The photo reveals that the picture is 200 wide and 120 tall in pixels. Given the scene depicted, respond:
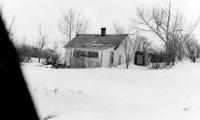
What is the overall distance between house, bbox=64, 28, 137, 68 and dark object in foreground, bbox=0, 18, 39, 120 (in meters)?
18.6

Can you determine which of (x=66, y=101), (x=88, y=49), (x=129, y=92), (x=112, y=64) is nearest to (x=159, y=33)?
(x=112, y=64)

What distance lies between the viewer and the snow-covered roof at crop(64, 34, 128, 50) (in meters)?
24.8

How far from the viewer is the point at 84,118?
3346mm

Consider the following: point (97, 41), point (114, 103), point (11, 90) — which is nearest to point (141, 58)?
point (97, 41)

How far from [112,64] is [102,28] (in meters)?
5.10

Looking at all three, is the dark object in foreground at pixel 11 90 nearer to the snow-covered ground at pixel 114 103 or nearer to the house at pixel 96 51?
the snow-covered ground at pixel 114 103

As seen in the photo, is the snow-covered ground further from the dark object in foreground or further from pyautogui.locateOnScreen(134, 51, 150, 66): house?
pyautogui.locateOnScreen(134, 51, 150, 66): house

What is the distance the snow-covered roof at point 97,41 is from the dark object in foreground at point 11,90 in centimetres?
1978

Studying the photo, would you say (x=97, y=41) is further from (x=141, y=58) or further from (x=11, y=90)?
(x=11, y=90)

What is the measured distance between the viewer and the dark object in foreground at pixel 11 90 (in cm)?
343

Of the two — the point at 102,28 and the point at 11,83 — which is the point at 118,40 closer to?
the point at 102,28

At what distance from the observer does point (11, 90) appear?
378 cm

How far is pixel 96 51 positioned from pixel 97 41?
2.77m

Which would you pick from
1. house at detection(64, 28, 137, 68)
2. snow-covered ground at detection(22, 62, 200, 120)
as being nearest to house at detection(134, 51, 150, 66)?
house at detection(64, 28, 137, 68)
